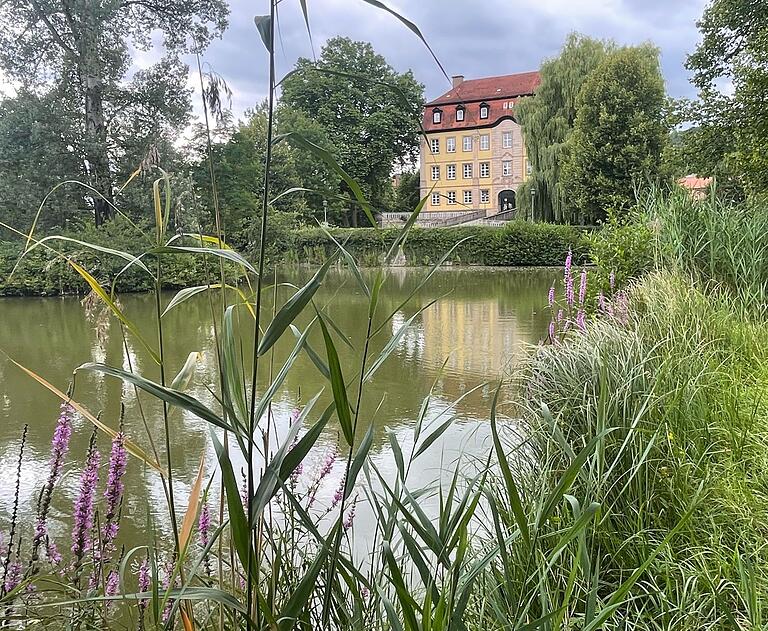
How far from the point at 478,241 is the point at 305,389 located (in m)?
10.7

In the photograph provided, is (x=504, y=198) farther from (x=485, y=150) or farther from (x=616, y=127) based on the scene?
(x=616, y=127)

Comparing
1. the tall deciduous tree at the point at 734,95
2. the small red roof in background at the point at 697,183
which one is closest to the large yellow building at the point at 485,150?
the small red roof in background at the point at 697,183

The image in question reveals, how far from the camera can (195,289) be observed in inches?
→ 31.1

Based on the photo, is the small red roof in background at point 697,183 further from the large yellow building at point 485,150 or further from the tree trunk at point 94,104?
the large yellow building at point 485,150

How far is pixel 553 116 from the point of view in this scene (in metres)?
16.0

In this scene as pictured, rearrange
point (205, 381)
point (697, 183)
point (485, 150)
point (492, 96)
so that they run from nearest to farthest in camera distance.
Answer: point (205, 381)
point (697, 183)
point (485, 150)
point (492, 96)

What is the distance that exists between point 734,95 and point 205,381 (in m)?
7.68

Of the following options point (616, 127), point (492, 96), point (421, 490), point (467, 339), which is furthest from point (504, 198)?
point (421, 490)

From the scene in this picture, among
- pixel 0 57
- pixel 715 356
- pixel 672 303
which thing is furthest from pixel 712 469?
pixel 0 57

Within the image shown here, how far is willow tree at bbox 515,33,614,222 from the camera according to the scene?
15.7 metres

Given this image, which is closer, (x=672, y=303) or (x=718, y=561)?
(x=718, y=561)

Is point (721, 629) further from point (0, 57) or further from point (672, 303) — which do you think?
point (0, 57)

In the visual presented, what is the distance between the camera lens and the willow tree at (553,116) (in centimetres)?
1574

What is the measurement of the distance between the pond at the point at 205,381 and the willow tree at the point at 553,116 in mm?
8670
